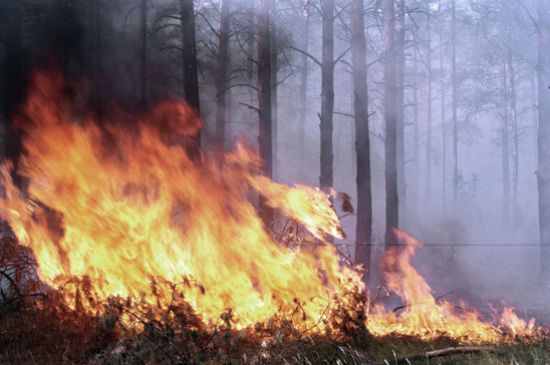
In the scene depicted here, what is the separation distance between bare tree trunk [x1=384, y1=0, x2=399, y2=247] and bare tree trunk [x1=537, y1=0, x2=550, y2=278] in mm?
3487

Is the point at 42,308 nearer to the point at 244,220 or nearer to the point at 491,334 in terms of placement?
the point at 244,220

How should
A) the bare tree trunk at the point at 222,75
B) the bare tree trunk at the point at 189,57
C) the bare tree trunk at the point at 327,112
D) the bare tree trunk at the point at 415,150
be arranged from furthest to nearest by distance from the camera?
the bare tree trunk at the point at 415,150 < the bare tree trunk at the point at 222,75 < the bare tree trunk at the point at 327,112 < the bare tree trunk at the point at 189,57

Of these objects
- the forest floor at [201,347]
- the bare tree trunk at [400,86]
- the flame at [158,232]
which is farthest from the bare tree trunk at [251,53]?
the forest floor at [201,347]

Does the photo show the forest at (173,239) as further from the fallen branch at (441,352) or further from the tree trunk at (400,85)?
the tree trunk at (400,85)

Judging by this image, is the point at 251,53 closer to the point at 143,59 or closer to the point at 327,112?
the point at 143,59

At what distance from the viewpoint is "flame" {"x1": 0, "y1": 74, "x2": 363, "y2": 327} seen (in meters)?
6.15

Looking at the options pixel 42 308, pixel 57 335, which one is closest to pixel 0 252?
pixel 42 308

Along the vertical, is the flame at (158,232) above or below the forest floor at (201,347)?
above

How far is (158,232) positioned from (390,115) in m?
9.25

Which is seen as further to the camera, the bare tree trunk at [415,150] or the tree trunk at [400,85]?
the bare tree trunk at [415,150]

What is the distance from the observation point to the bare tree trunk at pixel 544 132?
40.7ft

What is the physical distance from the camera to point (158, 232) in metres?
6.49

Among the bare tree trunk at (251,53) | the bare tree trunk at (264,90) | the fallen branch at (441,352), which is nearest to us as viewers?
the fallen branch at (441,352)

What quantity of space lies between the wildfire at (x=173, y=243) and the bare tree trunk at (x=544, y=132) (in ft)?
19.3
